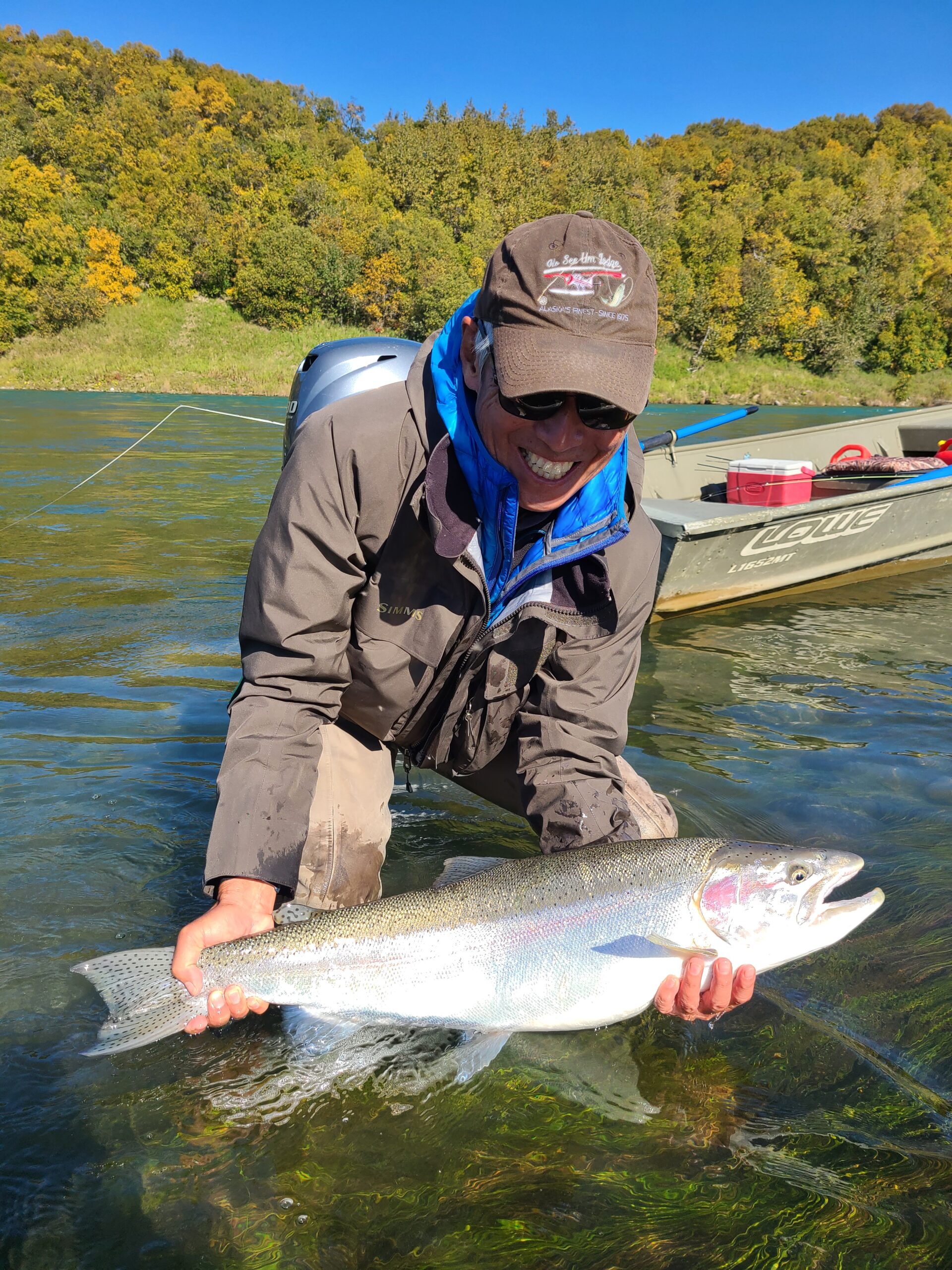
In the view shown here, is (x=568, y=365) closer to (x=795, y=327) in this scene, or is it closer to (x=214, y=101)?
(x=795, y=327)

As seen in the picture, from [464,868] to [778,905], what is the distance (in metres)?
0.94

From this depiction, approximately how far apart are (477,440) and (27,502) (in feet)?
40.4

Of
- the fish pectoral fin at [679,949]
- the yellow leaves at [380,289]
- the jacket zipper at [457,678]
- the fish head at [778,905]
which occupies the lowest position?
the fish pectoral fin at [679,949]

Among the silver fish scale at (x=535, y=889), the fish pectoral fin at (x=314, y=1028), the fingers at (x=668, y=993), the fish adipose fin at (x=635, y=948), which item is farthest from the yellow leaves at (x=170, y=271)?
the fingers at (x=668, y=993)

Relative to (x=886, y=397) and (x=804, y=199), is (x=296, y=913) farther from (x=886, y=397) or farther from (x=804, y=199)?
(x=804, y=199)

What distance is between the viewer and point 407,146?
269 ft

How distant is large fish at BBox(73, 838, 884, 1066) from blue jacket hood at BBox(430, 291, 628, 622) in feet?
3.10

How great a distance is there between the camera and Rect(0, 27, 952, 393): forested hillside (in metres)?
58.2

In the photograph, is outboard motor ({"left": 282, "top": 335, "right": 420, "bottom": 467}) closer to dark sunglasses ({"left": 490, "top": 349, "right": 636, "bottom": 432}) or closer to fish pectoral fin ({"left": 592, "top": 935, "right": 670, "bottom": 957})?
dark sunglasses ({"left": 490, "top": 349, "right": 636, "bottom": 432})

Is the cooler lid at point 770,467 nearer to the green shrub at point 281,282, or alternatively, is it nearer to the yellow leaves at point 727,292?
the green shrub at point 281,282

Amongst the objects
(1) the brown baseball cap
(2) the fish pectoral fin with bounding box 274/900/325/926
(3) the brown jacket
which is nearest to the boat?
(3) the brown jacket

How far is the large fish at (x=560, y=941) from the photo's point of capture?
2566mm

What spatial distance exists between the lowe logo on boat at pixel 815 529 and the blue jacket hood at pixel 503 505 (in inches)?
224

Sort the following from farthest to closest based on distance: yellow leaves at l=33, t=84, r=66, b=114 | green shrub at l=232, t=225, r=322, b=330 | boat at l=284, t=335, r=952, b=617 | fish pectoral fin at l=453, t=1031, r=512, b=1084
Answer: yellow leaves at l=33, t=84, r=66, b=114, green shrub at l=232, t=225, r=322, b=330, boat at l=284, t=335, r=952, b=617, fish pectoral fin at l=453, t=1031, r=512, b=1084
